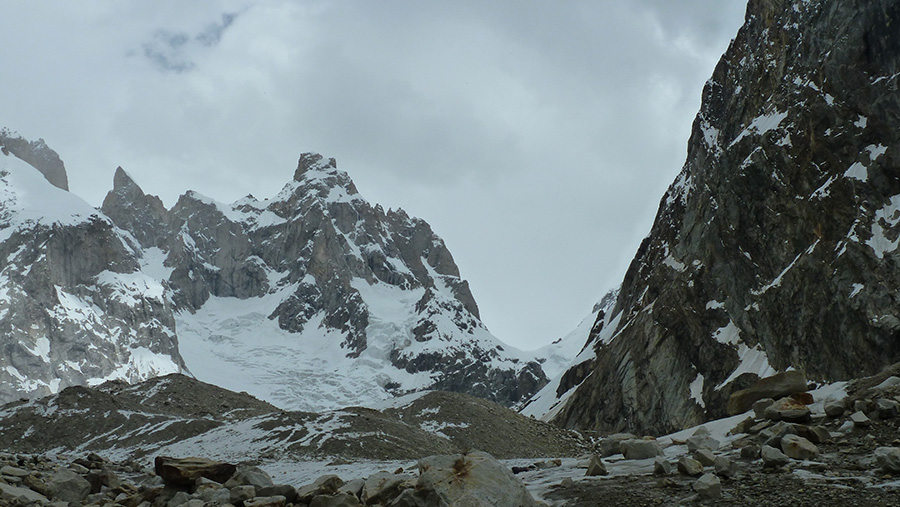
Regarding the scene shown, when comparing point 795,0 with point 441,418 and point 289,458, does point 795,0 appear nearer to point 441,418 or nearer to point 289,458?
point 441,418

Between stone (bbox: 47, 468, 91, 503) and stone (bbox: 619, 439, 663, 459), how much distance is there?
37.7 feet

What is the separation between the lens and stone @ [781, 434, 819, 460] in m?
11.7

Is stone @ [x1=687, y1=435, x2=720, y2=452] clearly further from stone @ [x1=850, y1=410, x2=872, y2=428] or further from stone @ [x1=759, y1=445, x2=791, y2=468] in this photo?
stone @ [x1=850, y1=410, x2=872, y2=428]

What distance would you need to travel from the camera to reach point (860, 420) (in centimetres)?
1291

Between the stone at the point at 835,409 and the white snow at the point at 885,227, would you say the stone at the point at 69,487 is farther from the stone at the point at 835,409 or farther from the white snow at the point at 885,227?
the white snow at the point at 885,227

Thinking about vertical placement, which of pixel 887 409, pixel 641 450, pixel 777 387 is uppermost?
pixel 777 387

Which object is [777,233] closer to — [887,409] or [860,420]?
[887,409]

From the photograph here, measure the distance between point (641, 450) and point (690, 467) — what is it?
98.0 inches

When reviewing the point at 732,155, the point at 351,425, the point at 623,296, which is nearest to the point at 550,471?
the point at 351,425

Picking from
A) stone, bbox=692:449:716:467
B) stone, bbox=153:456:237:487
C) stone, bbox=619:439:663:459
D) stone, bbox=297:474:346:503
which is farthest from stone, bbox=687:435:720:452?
stone, bbox=153:456:237:487

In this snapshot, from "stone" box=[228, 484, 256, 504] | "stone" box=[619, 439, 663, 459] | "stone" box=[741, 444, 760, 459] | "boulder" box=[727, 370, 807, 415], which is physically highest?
"boulder" box=[727, 370, 807, 415]

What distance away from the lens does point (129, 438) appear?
54938 millimetres

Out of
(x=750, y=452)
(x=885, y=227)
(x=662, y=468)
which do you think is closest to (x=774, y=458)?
(x=750, y=452)

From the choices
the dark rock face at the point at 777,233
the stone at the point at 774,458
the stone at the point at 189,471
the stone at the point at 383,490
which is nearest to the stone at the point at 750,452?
the stone at the point at 774,458
